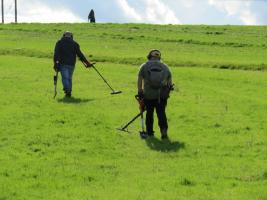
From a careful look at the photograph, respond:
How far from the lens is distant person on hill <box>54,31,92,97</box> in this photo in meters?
22.5

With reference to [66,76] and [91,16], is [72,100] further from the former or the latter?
[91,16]

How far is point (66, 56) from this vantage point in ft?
74.3

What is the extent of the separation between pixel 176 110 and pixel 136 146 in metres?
5.61

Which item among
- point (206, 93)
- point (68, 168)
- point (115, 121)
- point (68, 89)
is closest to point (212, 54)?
point (206, 93)

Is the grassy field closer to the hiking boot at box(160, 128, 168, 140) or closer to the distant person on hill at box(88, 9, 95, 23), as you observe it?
the hiking boot at box(160, 128, 168, 140)

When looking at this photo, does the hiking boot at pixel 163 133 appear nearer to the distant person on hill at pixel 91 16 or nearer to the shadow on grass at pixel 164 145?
the shadow on grass at pixel 164 145

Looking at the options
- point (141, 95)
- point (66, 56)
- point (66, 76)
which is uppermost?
point (66, 56)

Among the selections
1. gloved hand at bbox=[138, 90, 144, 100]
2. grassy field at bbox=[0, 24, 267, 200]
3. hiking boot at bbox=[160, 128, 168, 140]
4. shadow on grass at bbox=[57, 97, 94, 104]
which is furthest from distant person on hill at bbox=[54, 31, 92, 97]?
hiking boot at bbox=[160, 128, 168, 140]

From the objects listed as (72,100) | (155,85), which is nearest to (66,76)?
(72,100)

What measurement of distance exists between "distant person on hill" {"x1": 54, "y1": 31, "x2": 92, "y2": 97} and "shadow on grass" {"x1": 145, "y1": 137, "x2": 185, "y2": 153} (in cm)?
743

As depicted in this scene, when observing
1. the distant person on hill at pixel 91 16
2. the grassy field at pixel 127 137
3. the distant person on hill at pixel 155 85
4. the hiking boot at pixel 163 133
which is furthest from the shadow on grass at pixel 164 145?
the distant person on hill at pixel 91 16

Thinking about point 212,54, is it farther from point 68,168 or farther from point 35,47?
point 68,168

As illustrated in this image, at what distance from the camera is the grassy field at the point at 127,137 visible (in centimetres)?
1144

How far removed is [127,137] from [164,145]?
1287mm
